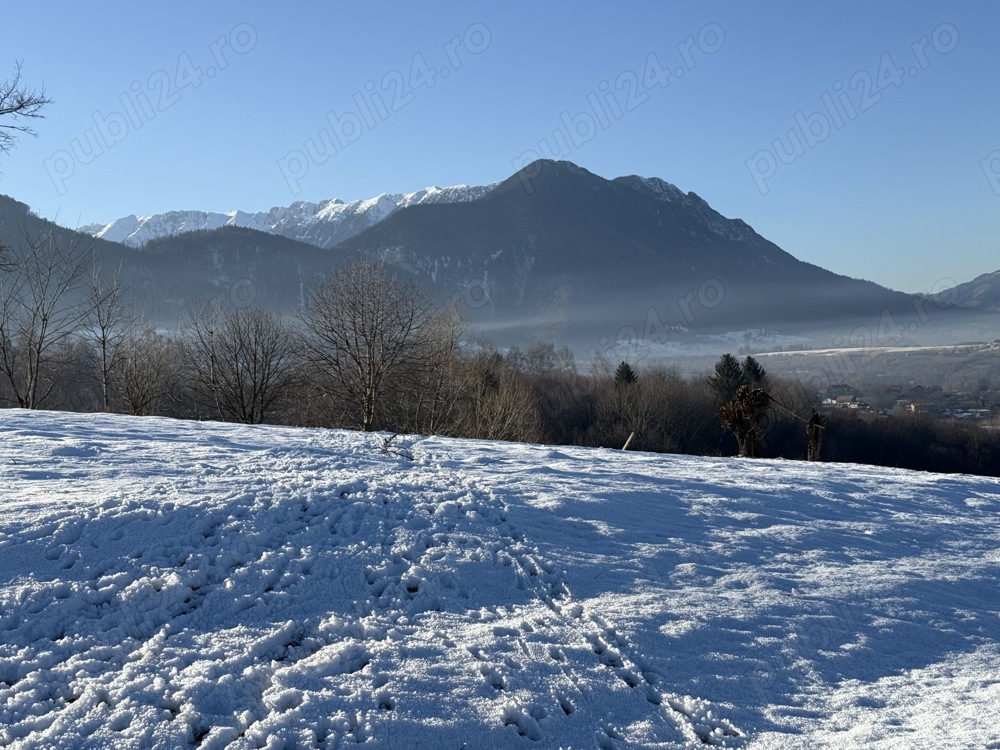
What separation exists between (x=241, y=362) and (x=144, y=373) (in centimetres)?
454

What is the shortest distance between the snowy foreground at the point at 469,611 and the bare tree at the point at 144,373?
2222 cm

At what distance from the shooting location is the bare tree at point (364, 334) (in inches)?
1157

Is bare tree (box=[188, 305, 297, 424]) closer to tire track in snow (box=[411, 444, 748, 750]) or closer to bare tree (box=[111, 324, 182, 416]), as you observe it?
bare tree (box=[111, 324, 182, 416])

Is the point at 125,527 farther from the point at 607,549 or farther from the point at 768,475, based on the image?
the point at 768,475

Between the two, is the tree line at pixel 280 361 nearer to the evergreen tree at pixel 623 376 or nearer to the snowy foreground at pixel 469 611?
the snowy foreground at pixel 469 611

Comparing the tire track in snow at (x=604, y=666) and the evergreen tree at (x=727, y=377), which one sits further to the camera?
the evergreen tree at (x=727, y=377)

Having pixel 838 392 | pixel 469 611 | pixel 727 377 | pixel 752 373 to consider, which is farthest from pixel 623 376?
pixel 469 611

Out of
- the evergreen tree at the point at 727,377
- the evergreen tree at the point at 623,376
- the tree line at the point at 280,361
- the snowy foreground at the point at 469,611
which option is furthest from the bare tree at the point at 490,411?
the evergreen tree at the point at 623,376

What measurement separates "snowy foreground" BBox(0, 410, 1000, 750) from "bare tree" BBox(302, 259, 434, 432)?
60.7ft

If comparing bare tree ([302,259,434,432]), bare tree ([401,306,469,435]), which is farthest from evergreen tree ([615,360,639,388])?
bare tree ([302,259,434,432])

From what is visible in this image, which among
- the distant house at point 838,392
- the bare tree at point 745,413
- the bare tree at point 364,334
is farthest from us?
the distant house at point 838,392

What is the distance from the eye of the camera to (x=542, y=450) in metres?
14.7

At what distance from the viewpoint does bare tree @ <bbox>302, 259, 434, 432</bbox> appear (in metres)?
29.4

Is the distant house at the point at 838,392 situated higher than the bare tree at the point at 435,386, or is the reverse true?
the bare tree at the point at 435,386
